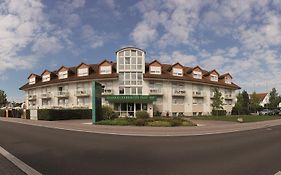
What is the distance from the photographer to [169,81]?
178 ft

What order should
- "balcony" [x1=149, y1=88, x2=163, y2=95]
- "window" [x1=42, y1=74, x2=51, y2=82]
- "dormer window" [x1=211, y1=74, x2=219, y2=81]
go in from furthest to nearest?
1. "dormer window" [x1=211, y1=74, x2=219, y2=81]
2. "window" [x1=42, y1=74, x2=51, y2=82]
3. "balcony" [x1=149, y1=88, x2=163, y2=95]

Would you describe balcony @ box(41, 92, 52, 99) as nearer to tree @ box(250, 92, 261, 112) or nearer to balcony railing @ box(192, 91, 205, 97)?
balcony railing @ box(192, 91, 205, 97)

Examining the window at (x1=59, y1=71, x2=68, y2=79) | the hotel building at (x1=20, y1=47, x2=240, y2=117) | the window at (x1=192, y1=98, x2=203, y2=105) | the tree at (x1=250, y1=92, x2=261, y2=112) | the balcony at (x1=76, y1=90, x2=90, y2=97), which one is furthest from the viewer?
the tree at (x1=250, y1=92, x2=261, y2=112)

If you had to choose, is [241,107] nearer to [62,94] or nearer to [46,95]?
Result: [62,94]

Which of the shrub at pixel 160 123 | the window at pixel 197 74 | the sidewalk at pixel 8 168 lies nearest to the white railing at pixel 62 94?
the window at pixel 197 74

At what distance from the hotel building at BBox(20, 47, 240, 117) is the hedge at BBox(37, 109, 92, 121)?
5.90 meters

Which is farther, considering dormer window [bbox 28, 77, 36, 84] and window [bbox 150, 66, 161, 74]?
dormer window [bbox 28, 77, 36, 84]

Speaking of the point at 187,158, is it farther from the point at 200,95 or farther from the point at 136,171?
the point at 200,95

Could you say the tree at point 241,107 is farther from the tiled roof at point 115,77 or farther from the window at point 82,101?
the window at point 82,101

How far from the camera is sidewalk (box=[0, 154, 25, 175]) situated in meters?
7.25

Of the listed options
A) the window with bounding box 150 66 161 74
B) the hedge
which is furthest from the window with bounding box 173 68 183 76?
the hedge

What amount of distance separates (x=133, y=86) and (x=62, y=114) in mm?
15387

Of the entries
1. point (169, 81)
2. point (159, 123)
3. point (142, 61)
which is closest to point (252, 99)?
point (169, 81)

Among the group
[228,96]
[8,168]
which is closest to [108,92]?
[228,96]
